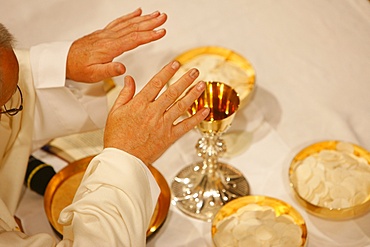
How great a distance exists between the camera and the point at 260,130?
158 cm

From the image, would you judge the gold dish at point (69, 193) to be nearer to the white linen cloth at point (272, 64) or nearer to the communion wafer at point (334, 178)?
the white linen cloth at point (272, 64)

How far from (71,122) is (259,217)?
1.69 ft

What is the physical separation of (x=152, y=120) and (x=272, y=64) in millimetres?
569

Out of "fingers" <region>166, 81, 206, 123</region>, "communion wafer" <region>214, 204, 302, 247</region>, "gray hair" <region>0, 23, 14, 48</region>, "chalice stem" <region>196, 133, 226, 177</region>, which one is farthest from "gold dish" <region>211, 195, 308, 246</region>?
"gray hair" <region>0, 23, 14, 48</region>

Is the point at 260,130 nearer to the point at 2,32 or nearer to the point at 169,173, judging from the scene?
the point at 169,173

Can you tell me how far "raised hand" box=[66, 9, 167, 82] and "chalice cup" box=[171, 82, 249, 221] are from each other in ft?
0.63

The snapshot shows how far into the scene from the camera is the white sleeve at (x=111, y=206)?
1.17 meters

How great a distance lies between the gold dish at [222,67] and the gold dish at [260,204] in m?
0.26

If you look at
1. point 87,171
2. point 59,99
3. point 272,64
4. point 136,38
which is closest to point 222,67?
point 272,64

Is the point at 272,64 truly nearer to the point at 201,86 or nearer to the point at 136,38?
the point at 136,38

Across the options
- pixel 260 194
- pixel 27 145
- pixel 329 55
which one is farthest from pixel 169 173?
pixel 329 55

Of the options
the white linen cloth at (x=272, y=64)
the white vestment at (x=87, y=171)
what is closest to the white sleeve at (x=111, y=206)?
the white vestment at (x=87, y=171)

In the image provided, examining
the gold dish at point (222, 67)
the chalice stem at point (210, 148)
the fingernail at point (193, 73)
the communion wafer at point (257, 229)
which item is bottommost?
the communion wafer at point (257, 229)

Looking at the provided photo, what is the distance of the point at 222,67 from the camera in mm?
1641
